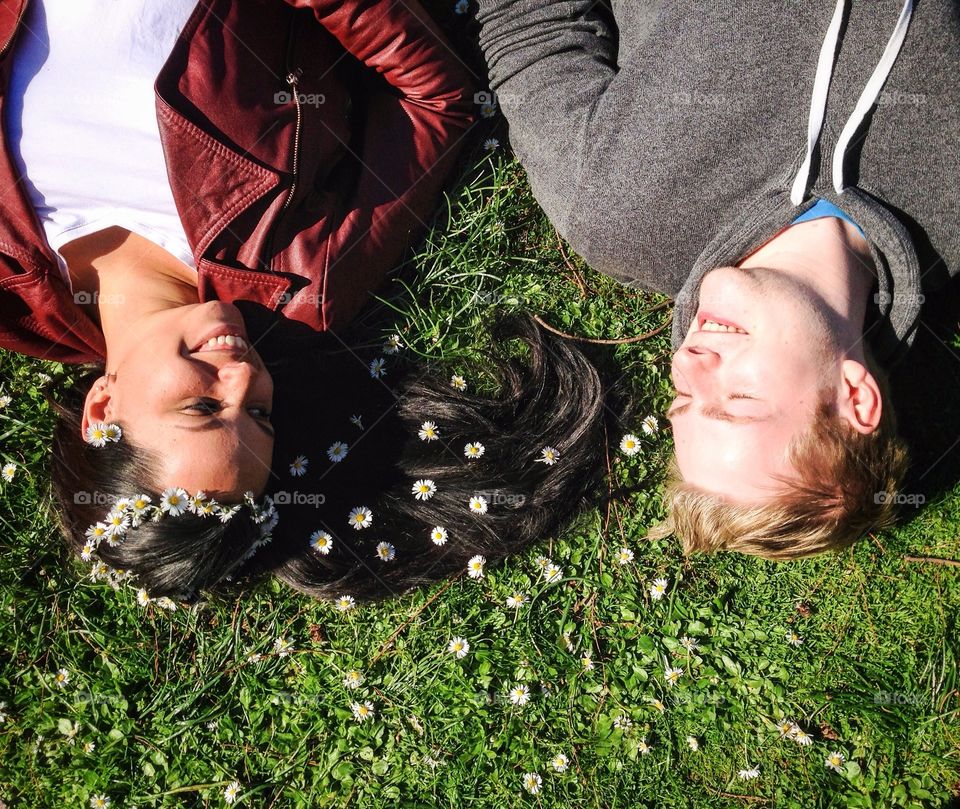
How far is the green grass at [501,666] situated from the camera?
11.7 ft

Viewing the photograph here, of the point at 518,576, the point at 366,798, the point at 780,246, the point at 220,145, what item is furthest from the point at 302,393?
the point at 780,246

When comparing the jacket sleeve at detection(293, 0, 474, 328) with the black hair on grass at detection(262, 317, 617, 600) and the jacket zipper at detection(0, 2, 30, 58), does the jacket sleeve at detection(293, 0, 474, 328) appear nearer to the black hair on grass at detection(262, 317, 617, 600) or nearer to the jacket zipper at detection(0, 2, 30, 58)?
the black hair on grass at detection(262, 317, 617, 600)

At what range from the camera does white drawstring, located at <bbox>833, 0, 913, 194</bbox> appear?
275cm

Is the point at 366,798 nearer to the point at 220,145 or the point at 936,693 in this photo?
the point at 936,693

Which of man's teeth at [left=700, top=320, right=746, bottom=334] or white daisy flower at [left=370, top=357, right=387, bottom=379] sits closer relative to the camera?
man's teeth at [left=700, top=320, right=746, bottom=334]

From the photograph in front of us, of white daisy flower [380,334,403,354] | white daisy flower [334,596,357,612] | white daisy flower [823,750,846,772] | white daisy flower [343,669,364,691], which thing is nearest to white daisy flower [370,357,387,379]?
white daisy flower [380,334,403,354]

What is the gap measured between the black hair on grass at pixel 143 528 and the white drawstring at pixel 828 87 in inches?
106

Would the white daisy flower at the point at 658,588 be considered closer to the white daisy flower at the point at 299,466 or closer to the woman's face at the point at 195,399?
the white daisy flower at the point at 299,466

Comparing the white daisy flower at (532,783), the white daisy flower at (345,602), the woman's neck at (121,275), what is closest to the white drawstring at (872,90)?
the woman's neck at (121,275)

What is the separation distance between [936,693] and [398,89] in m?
3.87

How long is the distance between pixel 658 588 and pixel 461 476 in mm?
1139

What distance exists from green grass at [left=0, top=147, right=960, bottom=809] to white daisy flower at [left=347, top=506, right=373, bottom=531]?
1.67ft

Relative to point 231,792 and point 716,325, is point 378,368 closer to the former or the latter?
point 716,325
